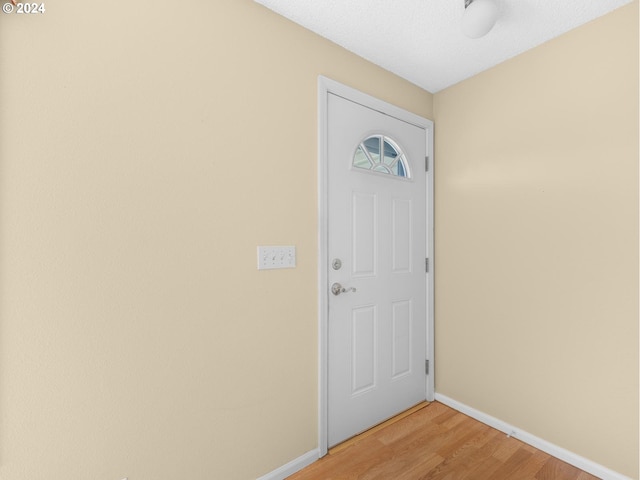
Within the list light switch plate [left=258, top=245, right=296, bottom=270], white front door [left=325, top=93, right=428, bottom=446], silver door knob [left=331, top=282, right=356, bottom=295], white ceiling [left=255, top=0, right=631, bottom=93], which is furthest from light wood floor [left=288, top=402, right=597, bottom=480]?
white ceiling [left=255, top=0, right=631, bottom=93]

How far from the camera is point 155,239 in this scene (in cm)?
122

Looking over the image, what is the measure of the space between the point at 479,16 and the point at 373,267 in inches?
57.1

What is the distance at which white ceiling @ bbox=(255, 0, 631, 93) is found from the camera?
4.91ft

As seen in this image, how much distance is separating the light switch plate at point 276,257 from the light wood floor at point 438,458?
1142mm

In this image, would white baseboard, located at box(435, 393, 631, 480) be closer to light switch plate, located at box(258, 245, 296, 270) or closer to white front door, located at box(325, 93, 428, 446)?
white front door, located at box(325, 93, 428, 446)

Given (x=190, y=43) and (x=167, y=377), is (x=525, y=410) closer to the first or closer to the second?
(x=167, y=377)

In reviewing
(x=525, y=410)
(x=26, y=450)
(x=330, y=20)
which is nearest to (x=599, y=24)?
(x=330, y=20)

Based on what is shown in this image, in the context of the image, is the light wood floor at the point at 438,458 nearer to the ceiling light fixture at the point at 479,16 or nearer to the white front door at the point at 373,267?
the white front door at the point at 373,267

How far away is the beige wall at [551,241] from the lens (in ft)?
4.90

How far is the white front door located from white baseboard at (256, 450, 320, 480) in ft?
0.44

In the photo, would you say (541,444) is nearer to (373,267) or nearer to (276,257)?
(373,267)

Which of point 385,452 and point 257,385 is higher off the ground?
point 257,385

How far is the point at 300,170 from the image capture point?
164 centimetres

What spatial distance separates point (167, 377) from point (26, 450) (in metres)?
0.45
